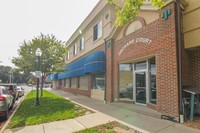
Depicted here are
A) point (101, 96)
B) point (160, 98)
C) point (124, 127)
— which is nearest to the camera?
point (124, 127)

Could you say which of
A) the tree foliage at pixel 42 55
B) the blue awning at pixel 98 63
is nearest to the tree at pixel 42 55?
the tree foliage at pixel 42 55

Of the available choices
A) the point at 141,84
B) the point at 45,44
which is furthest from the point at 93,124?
the point at 45,44

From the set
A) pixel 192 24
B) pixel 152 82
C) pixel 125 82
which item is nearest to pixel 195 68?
pixel 192 24

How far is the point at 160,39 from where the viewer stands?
7566 millimetres

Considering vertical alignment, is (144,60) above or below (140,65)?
above

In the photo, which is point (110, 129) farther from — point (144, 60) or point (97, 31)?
point (97, 31)

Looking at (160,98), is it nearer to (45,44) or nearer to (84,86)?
(84,86)

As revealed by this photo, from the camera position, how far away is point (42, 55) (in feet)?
57.1

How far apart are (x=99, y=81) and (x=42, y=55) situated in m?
7.39

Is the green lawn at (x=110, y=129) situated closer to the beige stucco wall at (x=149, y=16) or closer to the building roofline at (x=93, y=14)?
the beige stucco wall at (x=149, y=16)

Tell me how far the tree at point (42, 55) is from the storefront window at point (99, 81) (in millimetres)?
5714

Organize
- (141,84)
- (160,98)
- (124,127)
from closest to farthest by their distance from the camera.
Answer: (124,127), (160,98), (141,84)

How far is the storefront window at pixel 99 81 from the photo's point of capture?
1381 cm

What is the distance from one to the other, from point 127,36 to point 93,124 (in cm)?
606
